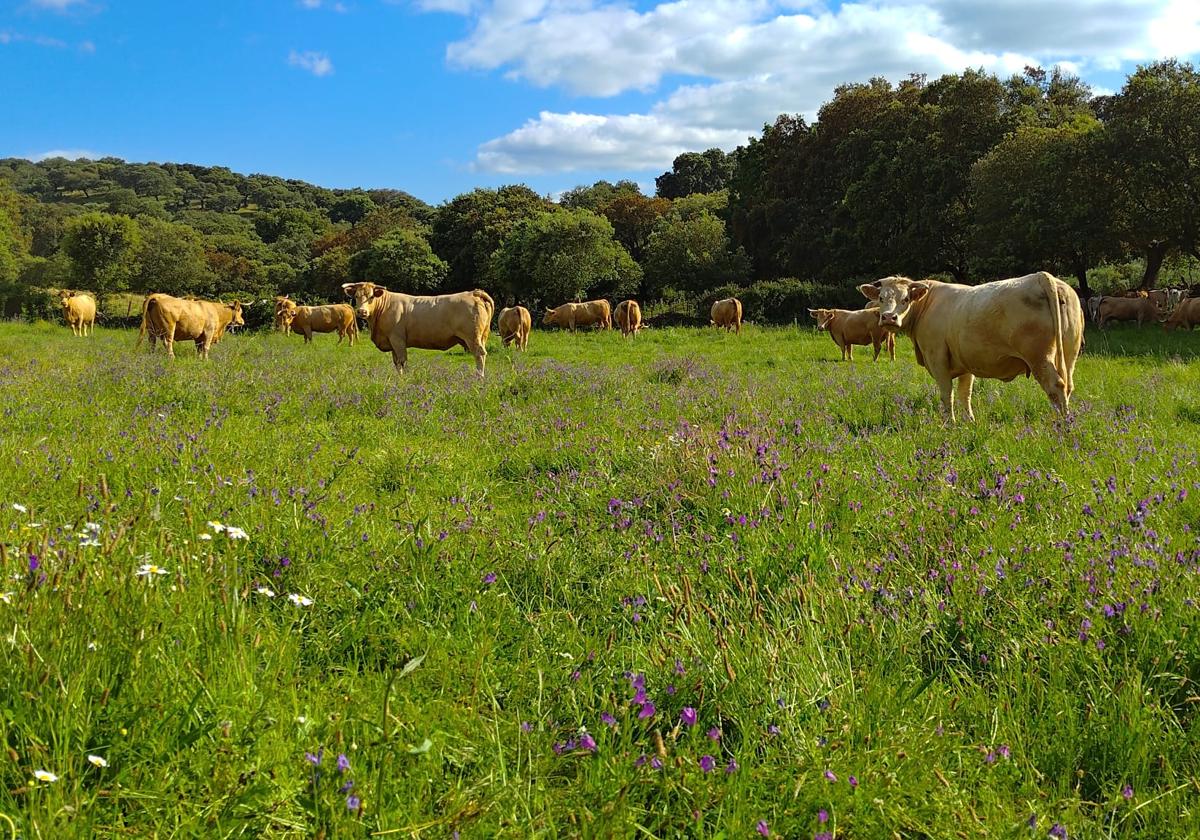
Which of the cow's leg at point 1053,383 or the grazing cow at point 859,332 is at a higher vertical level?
the grazing cow at point 859,332

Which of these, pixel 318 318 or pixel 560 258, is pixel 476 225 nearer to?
pixel 560 258

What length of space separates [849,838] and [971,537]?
2504mm

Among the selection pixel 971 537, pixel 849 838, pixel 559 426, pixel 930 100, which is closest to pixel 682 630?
pixel 849 838

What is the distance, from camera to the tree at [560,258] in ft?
144

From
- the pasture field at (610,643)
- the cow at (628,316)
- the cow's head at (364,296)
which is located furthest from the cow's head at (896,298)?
the cow at (628,316)

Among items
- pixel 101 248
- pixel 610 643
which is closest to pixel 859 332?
pixel 610 643

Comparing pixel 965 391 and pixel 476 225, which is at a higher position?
pixel 476 225

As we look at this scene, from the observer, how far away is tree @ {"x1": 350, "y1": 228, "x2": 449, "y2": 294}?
4819 centimetres

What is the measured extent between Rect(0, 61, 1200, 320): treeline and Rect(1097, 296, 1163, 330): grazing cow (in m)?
2.13

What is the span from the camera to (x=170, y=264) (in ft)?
215

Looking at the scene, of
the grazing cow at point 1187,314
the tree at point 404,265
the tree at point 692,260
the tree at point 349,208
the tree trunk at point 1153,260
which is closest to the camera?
the grazing cow at point 1187,314

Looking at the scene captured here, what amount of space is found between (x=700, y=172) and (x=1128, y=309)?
7944 cm

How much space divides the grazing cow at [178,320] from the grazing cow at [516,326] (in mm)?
9439

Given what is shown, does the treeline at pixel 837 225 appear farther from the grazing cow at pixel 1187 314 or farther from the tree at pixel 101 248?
the grazing cow at pixel 1187 314
